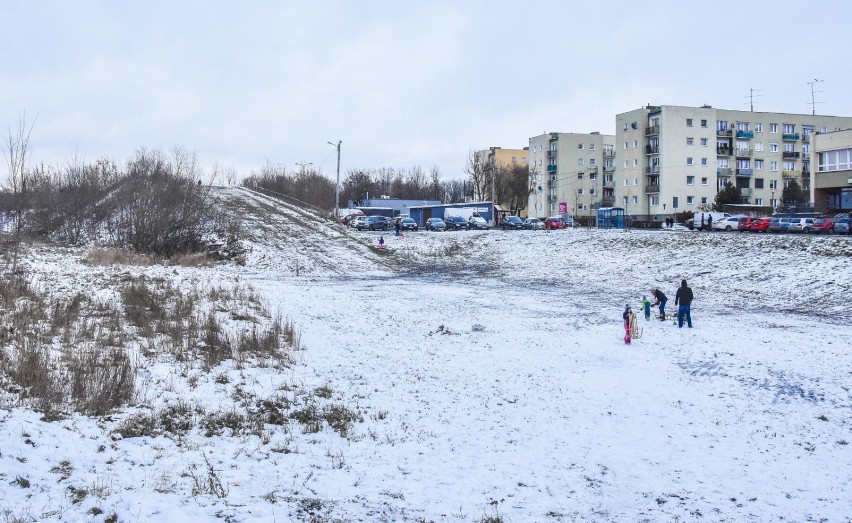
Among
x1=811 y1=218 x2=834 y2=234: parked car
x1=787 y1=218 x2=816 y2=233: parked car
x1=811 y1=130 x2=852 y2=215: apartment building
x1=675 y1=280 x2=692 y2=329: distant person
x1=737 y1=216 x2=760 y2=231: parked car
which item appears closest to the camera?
x1=675 y1=280 x2=692 y2=329: distant person

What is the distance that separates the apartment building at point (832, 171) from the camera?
207 feet

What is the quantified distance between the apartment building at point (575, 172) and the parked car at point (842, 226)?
200 ft

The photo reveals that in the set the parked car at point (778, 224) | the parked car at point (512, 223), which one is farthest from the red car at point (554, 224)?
the parked car at point (778, 224)

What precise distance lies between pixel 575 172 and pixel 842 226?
66.0 meters

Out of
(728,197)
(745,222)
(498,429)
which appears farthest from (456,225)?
(498,429)

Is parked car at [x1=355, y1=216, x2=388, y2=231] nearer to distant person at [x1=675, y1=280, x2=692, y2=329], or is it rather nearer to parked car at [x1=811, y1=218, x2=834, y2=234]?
parked car at [x1=811, y1=218, x2=834, y2=234]

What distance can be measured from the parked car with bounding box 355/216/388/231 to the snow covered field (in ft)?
128

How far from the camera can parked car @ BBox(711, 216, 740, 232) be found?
56.1 m

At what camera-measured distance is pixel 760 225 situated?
174 ft

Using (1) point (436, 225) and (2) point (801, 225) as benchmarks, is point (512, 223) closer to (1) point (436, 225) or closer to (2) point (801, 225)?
(1) point (436, 225)

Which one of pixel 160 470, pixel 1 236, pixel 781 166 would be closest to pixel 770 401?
pixel 160 470

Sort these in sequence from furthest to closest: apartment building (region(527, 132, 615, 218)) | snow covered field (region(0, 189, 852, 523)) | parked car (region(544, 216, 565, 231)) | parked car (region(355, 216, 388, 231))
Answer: apartment building (region(527, 132, 615, 218)) → parked car (region(544, 216, 565, 231)) → parked car (region(355, 216, 388, 231)) → snow covered field (region(0, 189, 852, 523))

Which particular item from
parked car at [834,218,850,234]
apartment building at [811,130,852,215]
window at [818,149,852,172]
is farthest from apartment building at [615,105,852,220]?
parked car at [834,218,850,234]

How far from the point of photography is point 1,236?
126 ft
